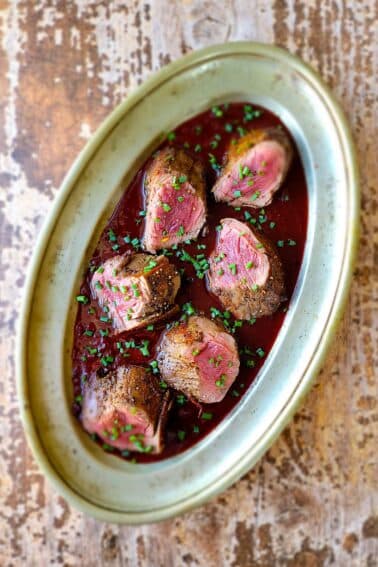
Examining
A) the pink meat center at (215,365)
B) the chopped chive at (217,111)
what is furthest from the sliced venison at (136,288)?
the chopped chive at (217,111)

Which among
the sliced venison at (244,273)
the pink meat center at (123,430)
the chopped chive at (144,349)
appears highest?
the sliced venison at (244,273)

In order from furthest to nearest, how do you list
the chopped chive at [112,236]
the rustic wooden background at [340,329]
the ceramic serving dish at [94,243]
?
1. the rustic wooden background at [340,329]
2. the chopped chive at [112,236]
3. the ceramic serving dish at [94,243]

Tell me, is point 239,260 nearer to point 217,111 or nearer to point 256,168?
point 256,168

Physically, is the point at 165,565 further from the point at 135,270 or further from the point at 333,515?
the point at 135,270

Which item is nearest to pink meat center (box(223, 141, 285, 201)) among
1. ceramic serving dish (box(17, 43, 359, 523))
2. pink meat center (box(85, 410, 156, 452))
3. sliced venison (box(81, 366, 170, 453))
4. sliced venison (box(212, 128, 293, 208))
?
sliced venison (box(212, 128, 293, 208))

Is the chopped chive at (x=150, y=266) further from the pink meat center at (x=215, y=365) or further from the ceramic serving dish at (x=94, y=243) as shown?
the pink meat center at (x=215, y=365)

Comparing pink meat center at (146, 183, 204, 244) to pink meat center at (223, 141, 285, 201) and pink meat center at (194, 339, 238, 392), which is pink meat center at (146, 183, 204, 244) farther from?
pink meat center at (194, 339, 238, 392)
